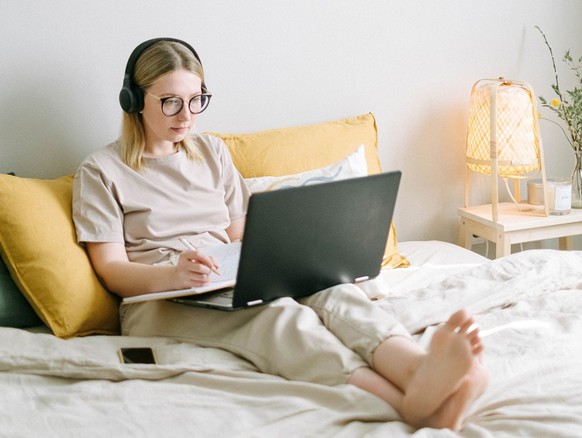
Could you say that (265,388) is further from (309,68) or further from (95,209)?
(309,68)

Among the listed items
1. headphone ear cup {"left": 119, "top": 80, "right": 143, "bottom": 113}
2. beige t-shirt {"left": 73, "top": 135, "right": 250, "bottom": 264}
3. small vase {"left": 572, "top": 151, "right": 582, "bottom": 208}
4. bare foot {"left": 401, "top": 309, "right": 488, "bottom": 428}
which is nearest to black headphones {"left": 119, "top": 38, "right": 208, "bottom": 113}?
headphone ear cup {"left": 119, "top": 80, "right": 143, "bottom": 113}

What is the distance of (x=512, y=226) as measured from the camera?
2.37 metres

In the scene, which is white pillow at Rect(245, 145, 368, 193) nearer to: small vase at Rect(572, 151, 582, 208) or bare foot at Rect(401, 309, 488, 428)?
small vase at Rect(572, 151, 582, 208)

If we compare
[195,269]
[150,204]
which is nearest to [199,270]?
[195,269]

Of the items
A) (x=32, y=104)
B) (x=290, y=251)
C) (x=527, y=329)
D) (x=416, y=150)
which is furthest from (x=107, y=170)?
(x=416, y=150)

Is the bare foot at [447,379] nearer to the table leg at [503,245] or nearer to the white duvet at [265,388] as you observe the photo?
the white duvet at [265,388]

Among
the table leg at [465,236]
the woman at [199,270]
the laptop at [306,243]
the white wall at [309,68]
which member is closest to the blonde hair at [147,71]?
the woman at [199,270]

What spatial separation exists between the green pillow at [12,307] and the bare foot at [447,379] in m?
0.90

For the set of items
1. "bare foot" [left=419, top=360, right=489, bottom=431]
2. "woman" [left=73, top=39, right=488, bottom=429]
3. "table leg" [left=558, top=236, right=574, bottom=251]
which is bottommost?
"table leg" [left=558, top=236, right=574, bottom=251]

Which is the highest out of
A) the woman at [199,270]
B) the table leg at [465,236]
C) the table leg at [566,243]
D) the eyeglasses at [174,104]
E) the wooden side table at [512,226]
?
the eyeglasses at [174,104]

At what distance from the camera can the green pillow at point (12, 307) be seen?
170cm

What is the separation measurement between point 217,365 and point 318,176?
0.84 meters

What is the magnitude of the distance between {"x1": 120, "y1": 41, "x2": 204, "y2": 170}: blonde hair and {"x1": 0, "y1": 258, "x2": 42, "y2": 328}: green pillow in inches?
14.6

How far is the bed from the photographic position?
1.20 meters
